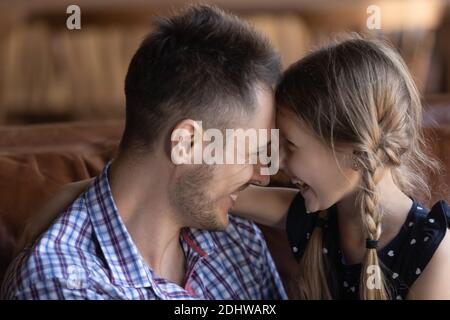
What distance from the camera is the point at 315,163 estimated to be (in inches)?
50.9

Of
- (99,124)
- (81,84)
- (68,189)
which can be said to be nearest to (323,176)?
(68,189)

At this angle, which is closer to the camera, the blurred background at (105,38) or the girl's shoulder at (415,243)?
the girl's shoulder at (415,243)

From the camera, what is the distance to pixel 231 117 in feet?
4.00

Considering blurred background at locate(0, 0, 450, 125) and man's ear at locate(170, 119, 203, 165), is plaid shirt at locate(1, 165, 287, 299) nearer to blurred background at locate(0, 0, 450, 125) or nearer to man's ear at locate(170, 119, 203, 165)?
man's ear at locate(170, 119, 203, 165)

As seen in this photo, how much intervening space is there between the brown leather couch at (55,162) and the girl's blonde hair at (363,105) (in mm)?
243

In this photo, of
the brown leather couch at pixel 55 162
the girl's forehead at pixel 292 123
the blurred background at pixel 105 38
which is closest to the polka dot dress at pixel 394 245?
the brown leather couch at pixel 55 162

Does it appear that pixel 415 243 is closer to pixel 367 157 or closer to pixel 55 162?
pixel 367 157

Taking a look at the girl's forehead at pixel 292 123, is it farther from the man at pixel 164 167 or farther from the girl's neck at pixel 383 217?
the girl's neck at pixel 383 217

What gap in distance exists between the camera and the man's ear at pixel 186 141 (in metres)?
1.19

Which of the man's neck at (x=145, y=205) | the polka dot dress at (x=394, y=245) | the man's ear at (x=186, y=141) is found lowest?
the polka dot dress at (x=394, y=245)

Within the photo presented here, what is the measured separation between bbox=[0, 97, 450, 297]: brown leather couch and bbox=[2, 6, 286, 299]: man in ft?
0.75

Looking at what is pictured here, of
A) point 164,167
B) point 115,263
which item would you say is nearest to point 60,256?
point 115,263

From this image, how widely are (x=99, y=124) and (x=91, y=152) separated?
5.9 inches

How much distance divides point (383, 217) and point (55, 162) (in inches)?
26.4
